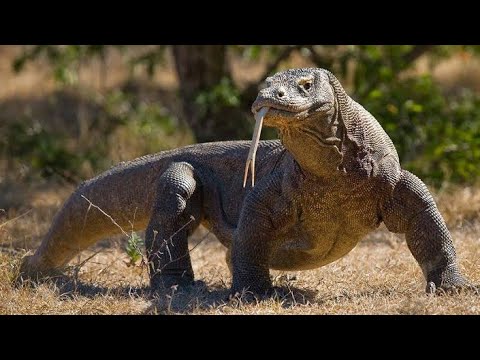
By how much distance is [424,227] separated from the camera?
5.95m

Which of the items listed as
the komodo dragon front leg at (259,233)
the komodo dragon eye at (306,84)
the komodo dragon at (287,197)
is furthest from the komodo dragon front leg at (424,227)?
the komodo dragon eye at (306,84)

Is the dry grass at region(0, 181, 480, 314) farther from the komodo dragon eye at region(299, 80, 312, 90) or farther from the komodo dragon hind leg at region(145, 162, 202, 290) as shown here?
the komodo dragon eye at region(299, 80, 312, 90)

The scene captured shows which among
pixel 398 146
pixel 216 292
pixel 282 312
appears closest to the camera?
pixel 282 312

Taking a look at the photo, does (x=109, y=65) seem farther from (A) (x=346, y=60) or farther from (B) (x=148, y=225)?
(B) (x=148, y=225)

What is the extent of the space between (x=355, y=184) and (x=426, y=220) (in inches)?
17.8

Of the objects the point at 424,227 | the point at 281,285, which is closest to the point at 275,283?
the point at 281,285

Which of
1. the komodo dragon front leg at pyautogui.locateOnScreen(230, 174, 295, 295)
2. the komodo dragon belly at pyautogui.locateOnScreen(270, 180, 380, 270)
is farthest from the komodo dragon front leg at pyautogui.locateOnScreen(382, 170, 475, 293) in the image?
the komodo dragon front leg at pyautogui.locateOnScreen(230, 174, 295, 295)

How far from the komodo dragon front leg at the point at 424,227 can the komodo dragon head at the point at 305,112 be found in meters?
0.42

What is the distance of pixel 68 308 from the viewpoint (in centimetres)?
600

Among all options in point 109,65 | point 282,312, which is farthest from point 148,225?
point 109,65

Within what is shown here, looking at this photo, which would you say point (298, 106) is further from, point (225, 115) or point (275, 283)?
point (225, 115)

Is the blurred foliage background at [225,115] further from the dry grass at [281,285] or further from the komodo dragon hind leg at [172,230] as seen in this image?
the komodo dragon hind leg at [172,230]

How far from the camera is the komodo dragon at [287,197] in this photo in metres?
5.66

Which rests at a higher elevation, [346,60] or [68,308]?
[346,60]
